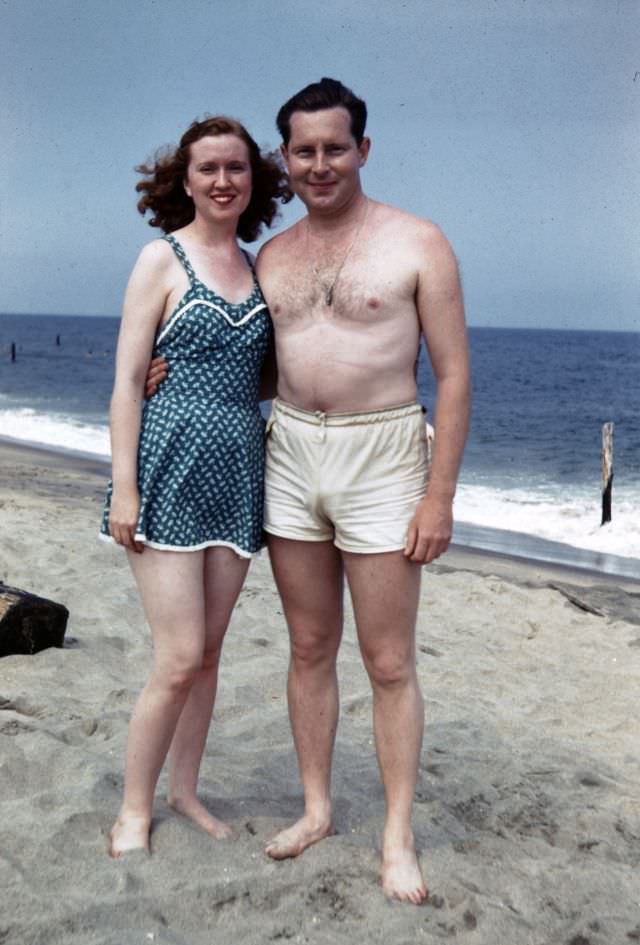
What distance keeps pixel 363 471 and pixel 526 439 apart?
2643 centimetres

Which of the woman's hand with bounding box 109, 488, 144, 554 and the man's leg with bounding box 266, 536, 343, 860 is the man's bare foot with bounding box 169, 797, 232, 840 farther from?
the woman's hand with bounding box 109, 488, 144, 554

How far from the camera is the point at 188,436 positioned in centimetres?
318

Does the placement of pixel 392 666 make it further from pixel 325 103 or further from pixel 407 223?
pixel 325 103

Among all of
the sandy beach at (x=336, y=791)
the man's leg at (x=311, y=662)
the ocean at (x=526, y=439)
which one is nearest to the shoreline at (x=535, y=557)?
the ocean at (x=526, y=439)

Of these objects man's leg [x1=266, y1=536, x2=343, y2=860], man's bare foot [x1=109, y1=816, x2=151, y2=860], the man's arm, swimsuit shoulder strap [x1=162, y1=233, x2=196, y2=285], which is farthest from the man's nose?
man's bare foot [x1=109, y1=816, x2=151, y2=860]

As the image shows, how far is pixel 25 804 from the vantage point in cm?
357

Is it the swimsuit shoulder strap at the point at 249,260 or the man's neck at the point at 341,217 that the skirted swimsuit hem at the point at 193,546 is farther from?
the man's neck at the point at 341,217

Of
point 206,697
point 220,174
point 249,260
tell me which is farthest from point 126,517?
point 220,174

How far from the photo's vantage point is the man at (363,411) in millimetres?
3137

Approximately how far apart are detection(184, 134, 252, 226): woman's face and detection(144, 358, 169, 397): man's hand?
0.49 metres

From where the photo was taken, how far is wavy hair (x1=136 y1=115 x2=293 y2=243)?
328cm

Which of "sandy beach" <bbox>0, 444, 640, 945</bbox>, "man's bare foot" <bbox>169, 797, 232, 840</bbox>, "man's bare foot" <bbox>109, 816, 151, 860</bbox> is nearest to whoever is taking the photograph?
"sandy beach" <bbox>0, 444, 640, 945</bbox>

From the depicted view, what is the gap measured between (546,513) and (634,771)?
10.5m

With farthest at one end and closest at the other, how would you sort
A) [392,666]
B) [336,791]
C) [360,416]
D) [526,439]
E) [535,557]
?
1. [526,439]
2. [535,557]
3. [336,791]
4. [392,666]
5. [360,416]
